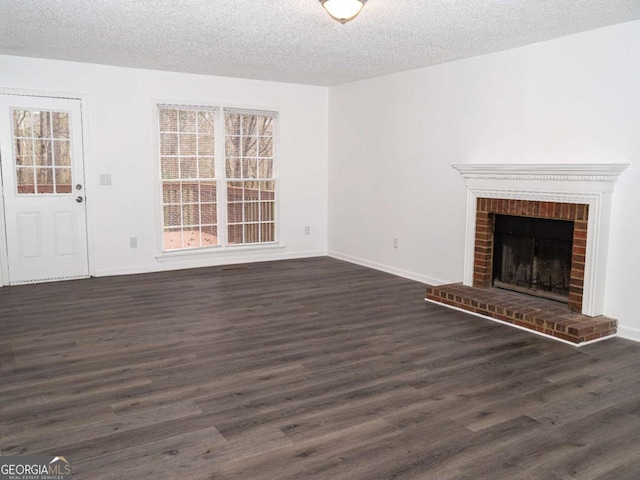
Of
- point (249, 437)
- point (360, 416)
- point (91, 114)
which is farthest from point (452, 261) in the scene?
point (91, 114)

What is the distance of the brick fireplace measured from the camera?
13.9ft

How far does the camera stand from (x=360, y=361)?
3678 mm

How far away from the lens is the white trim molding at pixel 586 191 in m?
4.23

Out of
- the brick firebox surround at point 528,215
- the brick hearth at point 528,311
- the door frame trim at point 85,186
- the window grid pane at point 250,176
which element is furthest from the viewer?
the window grid pane at point 250,176

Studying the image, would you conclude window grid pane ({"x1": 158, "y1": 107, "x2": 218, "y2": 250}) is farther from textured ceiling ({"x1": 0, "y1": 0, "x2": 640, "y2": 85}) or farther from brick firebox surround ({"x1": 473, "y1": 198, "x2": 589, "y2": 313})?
brick firebox surround ({"x1": 473, "y1": 198, "x2": 589, "y2": 313})

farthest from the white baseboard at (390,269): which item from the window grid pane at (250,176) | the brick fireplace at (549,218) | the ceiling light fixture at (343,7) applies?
the ceiling light fixture at (343,7)

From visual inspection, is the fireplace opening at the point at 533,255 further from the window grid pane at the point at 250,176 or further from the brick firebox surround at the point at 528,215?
the window grid pane at the point at 250,176

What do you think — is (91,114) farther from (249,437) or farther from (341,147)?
(249,437)

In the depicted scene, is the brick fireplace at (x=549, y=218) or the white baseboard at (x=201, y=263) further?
the white baseboard at (x=201, y=263)

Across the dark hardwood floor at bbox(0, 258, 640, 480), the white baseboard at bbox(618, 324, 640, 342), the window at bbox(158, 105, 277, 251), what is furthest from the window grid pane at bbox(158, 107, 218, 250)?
the white baseboard at bbox(618, 324, 640, 342)

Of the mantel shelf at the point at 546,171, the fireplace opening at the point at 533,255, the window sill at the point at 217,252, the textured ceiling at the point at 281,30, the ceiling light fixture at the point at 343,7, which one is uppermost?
the textured ceiling at the point at 281,30

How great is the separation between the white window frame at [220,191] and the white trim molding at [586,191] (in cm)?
340

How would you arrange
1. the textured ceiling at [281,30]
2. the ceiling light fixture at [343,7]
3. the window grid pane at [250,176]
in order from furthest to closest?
1. the window grid pane at [250,176]
2. the textured ceiling at [281,30]
3. the ceiling light fixture at [343,7]

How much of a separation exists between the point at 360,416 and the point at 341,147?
5.23 meters
